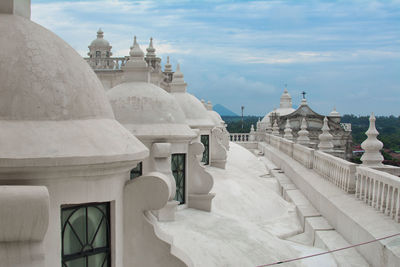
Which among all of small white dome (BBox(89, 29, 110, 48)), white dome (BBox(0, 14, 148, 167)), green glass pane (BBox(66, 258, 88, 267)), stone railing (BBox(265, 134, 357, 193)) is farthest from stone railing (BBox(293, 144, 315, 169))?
small white dome (BBox(89, 29, 110, 48))

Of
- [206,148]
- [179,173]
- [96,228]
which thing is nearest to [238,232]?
[179,173]

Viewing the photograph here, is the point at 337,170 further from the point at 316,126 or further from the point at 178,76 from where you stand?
the point at 316,126

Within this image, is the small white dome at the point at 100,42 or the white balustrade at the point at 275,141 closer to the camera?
the white balustrade at the point at 275,141

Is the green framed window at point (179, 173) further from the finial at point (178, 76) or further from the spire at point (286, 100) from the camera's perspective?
the spire at point (286, 100)

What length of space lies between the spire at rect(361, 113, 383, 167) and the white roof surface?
255cm

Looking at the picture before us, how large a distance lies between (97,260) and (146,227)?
2.15ft

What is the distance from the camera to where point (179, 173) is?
10984 mm

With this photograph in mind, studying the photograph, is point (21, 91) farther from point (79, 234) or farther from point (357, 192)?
point (357, 192)

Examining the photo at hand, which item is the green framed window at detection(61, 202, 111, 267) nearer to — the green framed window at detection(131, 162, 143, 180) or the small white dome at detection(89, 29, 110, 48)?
the green framed window at detection(131, 162, 143, 180)

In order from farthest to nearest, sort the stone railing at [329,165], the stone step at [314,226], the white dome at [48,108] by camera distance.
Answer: the stone railing at [329,165] → the stone step at [314,226] → the white dome at [48,108]

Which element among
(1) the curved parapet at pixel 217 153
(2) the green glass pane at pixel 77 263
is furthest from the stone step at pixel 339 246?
(1) the curved parapet at pixel 217 153

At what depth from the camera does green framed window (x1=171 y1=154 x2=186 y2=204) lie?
35.2ft

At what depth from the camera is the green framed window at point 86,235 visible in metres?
4.51

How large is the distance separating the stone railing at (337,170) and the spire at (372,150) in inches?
19.8
